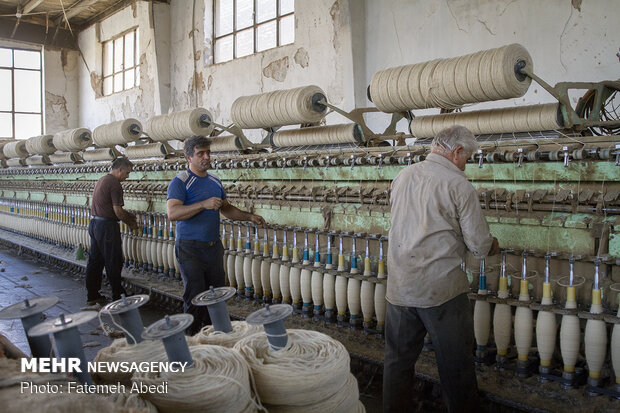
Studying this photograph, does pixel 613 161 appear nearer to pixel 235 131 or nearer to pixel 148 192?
pixel 235 131

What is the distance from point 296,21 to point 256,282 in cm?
469

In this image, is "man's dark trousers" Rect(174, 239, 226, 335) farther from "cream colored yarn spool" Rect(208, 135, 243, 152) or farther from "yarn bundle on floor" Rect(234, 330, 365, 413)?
"yarn bundle on floor" Rect(234, 330, 365, 413)

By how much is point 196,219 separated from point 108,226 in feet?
7.80

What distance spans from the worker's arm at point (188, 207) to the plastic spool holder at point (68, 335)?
2.02m

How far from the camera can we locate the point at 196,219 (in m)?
4.09

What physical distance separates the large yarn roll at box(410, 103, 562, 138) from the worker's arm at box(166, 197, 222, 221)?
1676mm

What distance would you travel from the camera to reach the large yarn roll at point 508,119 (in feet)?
11.0

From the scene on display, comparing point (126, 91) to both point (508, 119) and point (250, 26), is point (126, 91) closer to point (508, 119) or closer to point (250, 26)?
point (250, 26)

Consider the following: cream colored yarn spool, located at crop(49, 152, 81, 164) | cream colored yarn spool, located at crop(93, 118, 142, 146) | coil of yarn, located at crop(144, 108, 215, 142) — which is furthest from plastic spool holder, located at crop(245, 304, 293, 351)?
cream colored yarn spool, located at crop(49, 152, 81, 164)

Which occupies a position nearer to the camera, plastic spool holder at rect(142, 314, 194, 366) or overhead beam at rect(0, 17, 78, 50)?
plastic spool holder at rect(142, 314, 194, 366)

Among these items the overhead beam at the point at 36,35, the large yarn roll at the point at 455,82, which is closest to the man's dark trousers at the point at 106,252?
the large yarn roll at the point at 455,82

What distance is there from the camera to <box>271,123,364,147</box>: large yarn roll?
453 cm

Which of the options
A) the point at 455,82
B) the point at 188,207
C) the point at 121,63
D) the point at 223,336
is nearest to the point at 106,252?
the point at 188,207

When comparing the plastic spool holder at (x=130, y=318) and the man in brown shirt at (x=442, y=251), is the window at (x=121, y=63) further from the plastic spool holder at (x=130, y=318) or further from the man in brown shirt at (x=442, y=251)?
the plastic spool holder at (x=130, y=318)
